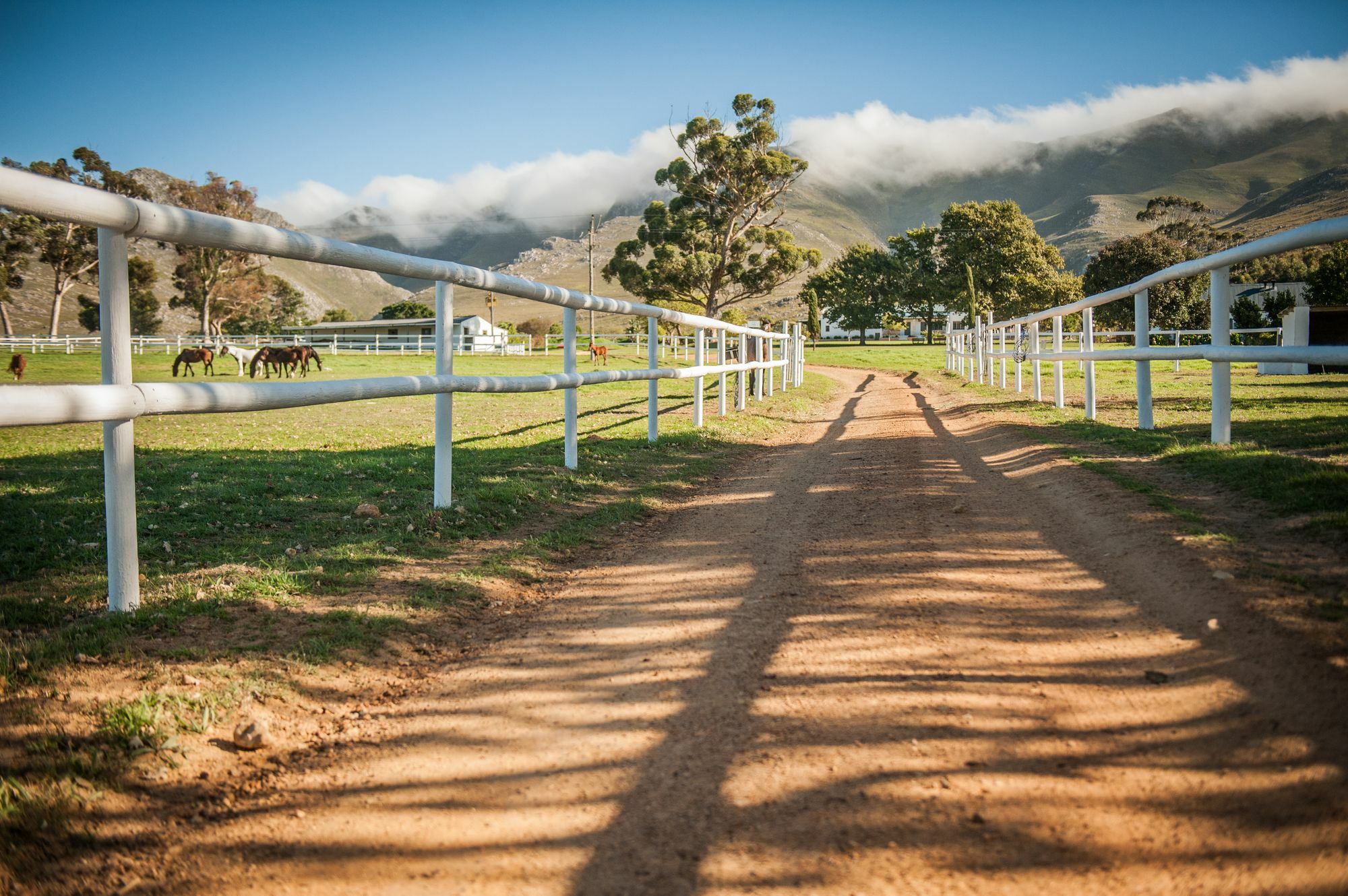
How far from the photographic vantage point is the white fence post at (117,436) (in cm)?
283

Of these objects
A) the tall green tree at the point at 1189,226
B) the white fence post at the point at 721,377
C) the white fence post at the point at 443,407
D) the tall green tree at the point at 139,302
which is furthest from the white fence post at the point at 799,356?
the tall green tree at the point at 1189,226

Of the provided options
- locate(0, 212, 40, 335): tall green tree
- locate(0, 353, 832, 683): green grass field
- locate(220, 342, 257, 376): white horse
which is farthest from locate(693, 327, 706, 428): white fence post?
locate(0, 212, 40, 335): tall green tree

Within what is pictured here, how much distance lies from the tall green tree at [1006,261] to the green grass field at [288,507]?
216 feet

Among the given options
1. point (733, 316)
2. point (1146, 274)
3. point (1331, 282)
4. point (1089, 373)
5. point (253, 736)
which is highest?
point (1146, 274)

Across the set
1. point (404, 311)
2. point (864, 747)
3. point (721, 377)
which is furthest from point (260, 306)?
point (864, 747)

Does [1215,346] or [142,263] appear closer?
[1215,346]

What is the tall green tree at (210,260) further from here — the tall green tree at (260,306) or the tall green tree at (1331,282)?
the tall green tree at (1331,282)

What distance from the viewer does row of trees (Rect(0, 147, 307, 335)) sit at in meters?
23.6

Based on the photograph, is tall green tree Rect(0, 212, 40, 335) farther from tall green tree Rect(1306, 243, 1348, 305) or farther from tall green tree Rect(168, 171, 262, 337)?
tall green tree Rect(1306, 243, 1348, 305)

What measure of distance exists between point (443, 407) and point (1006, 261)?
74100mm

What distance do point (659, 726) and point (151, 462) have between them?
672 cm

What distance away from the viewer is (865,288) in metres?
93.4

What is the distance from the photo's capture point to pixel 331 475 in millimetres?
6430

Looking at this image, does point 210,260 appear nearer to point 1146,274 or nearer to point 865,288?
point 1146,274
